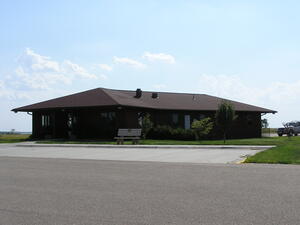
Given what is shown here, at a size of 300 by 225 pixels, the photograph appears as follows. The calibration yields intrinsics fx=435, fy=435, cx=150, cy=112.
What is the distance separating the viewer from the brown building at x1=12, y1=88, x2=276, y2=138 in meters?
35.0

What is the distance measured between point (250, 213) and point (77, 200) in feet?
10.6

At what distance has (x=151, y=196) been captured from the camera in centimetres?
851

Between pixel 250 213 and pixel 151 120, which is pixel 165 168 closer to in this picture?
pixel 250 213

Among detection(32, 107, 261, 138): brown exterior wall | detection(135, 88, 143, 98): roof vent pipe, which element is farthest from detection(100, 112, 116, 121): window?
detection(135, 88, 143, 98): roof vent pipe

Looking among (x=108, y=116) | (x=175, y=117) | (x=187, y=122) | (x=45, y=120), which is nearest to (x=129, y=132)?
(x=108, y=116)

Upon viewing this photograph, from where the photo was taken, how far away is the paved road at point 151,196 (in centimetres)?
669

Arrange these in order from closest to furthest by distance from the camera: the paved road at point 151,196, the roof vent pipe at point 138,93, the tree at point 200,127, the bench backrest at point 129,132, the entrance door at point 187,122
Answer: the paved road at point 151,196
the bench backrest at point 129,132
the tree at point 200,127
the entrance door at point 187,122
the roof vent pipe at point 138,93

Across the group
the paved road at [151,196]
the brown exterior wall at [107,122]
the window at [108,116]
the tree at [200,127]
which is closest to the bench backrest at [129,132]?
the brown exterior wall at [107,122]

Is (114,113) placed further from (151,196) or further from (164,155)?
(151,196)

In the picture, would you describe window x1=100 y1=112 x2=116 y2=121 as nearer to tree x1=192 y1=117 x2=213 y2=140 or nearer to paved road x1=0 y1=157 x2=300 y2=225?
tree x1=192 y1=117 x2=213 y2=140

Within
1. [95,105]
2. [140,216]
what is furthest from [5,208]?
[95,105]

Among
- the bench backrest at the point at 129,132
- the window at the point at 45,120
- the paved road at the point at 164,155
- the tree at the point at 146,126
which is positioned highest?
the window at the point at 45,120

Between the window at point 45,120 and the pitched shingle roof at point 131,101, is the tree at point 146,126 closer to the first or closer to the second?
the pitched shingle roof at point 131,101

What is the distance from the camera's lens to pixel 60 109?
120ft
